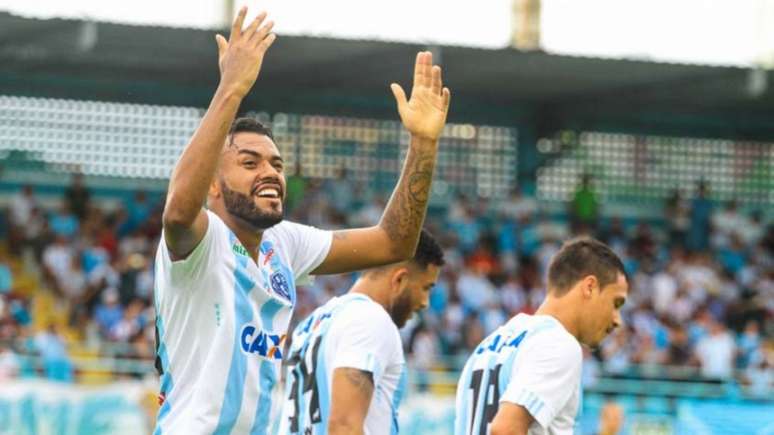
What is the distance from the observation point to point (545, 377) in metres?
6.16

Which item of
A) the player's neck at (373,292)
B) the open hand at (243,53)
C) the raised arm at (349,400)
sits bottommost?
the raised arm at (349,400)

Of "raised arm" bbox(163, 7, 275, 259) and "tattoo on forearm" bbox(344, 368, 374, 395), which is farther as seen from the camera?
"tattoo on forearm" bbox(344, 368, 374, 395)

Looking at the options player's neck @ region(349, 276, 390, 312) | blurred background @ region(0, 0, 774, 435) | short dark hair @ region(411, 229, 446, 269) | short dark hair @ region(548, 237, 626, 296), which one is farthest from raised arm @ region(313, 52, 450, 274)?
blurred background @ region(0, 0, 774, 435)

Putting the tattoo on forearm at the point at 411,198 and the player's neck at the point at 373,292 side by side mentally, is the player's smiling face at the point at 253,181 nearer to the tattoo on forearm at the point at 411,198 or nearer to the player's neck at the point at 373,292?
the tattoo on forearm at the point at 411,198

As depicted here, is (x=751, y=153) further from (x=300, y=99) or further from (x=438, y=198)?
(x=300, y=99)

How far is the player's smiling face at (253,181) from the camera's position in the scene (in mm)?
5309

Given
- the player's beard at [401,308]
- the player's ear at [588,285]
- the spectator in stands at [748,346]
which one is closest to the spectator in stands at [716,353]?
the spectator in stands at [748,346]

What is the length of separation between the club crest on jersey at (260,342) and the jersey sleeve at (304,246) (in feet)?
1.64

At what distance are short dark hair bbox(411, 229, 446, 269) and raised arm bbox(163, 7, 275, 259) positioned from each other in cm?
265

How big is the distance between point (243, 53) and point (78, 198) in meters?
18.4

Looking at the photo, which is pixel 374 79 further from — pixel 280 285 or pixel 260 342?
pixel 260 342

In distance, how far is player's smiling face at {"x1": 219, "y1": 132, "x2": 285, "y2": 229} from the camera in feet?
17.4

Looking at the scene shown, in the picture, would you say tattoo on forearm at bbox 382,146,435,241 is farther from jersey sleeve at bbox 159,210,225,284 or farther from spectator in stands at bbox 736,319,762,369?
spectator in stands at bbox 736,319,762,369

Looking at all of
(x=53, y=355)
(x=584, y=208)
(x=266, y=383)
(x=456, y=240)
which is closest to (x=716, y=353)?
(x=456, y=240)
